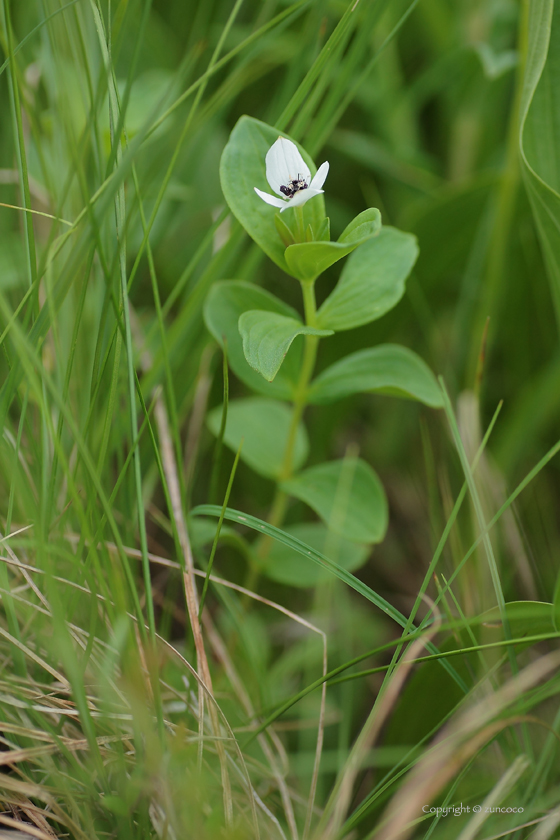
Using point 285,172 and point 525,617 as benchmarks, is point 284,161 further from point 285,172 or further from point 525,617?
point 525,617

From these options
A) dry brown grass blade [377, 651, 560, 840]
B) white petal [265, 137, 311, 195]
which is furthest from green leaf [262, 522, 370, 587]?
white petal [265, 137, 311, 195]

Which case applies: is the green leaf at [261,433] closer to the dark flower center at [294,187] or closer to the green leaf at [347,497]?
the green leaf at [347,497]

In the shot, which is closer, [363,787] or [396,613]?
[396,613]

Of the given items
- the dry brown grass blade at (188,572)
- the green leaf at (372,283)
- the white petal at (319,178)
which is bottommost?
the dry brown grass blade at (188,572)

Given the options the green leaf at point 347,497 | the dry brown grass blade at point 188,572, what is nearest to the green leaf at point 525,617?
the green leaf at point 347,497

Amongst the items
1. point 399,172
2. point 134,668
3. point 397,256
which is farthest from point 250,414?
point 399,172

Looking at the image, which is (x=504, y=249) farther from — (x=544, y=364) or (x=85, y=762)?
(x=85, y=762)
